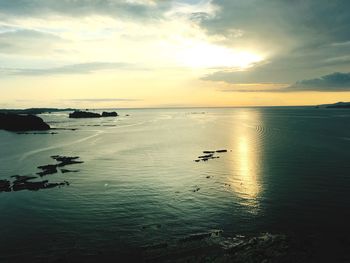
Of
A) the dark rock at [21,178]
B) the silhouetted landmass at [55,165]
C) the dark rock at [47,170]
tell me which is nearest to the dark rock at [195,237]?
the dark rock at [21,178]

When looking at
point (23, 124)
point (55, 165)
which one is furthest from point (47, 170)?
point (23, 124)

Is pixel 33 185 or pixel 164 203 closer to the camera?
pixel 164 203

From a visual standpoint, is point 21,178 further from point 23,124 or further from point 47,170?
point 23,124

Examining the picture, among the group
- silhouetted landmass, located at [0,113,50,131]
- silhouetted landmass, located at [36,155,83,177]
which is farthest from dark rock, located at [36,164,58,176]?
silhouetted landmass, located at [0,113,50,131]

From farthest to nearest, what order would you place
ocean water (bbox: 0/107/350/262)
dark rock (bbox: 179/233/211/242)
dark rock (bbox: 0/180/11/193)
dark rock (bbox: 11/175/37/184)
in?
1. dark rock (bbox: 11/175/37/184)
2. dark rock (bbox: 0/180/11/193)
3. ocean water (bbox: 0/107/350/262)
4. dark rock (bbox: 179/233/211/242)

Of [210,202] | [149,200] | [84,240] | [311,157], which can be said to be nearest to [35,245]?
[84,240]

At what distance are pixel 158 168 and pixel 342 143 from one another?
205ft

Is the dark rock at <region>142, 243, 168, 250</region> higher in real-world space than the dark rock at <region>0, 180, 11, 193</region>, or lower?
lower

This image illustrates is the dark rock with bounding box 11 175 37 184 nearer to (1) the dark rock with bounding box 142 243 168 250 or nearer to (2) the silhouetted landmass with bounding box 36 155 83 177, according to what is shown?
(2) the silhouetted landmass with bounding box 36 155 83 177

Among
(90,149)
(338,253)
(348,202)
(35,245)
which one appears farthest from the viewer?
(90,149)

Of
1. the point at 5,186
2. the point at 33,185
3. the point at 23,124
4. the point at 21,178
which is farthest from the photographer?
the point at 23,124

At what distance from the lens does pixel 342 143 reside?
95.8 m

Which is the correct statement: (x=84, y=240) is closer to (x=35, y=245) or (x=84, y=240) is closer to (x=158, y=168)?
(x=35, y=245)

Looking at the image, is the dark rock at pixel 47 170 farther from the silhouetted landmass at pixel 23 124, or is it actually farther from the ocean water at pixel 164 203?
the silhouetted landmass at pixel 23 124
